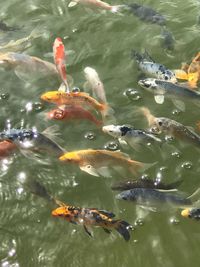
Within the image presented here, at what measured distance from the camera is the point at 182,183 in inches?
197

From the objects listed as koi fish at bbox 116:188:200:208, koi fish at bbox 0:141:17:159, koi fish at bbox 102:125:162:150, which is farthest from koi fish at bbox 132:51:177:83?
koi fish at bbox 0:141:17:159

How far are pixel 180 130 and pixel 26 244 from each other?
6.27ft

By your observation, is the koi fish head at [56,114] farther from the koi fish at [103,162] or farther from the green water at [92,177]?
the koi fish at [103,162]

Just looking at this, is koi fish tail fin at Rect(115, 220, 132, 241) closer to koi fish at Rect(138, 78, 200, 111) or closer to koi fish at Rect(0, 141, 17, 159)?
koi fish at Rect(0, 141, 17, 159)

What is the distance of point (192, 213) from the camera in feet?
15.1

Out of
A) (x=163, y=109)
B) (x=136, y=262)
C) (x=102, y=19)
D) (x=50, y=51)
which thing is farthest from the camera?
(x=102, y=19)

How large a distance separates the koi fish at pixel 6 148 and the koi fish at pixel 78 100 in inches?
29.1

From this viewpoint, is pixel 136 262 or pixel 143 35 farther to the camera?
pixel 143 35

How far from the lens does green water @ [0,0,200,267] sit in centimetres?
454

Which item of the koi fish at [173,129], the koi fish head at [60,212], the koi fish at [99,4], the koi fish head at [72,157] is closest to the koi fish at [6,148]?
the koi fish head at [72,157]

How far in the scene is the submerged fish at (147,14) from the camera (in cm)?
696

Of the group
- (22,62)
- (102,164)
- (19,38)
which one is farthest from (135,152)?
(19,38)

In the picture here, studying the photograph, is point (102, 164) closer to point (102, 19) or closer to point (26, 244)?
point (26, 244)

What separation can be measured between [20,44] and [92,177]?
2465 millimetres
